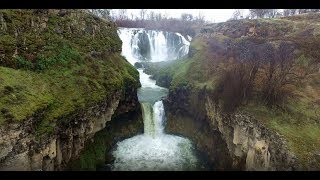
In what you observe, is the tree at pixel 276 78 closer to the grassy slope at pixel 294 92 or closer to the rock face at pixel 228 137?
the grassy slope at pixel 294 92

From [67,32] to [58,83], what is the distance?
6.74m

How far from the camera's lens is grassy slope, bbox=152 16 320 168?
23.8m

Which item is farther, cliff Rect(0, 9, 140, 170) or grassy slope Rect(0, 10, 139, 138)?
grassy slope Rect(0, 10, 139, 138)

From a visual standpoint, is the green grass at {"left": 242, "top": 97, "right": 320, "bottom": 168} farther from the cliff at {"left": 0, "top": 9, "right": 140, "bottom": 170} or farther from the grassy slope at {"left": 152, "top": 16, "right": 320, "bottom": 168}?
the cliff at {"left": 0, "top": 9, "right": 140, "bottom": 170}

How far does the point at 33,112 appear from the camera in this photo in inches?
807

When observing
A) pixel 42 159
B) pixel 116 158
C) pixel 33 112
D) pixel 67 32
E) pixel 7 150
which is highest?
pixel 67 32

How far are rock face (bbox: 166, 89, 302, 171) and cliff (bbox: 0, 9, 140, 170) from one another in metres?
5.04

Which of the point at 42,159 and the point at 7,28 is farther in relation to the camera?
the point at 7,28

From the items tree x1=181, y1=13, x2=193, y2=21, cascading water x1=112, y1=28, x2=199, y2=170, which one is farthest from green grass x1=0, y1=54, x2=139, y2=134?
tree x1=181, y1=13, x2=193, y2=21

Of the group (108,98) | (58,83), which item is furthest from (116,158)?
(58,83)

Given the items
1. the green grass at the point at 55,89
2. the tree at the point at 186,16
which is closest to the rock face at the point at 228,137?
the green grass at the point at 55,89

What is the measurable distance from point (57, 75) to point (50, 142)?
6133 millimetres

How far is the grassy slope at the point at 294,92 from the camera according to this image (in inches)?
939

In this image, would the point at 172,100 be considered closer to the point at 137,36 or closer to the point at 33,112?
the point at 33,112
